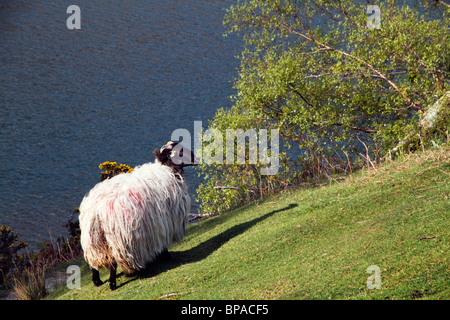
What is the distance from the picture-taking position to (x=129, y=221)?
24.7 feet

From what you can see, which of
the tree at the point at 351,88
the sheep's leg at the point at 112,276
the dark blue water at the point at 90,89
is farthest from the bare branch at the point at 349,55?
the sheep's leg at the point at 112,276

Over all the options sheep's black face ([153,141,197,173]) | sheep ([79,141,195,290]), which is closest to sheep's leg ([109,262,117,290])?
sheep ([79,141,195,290])

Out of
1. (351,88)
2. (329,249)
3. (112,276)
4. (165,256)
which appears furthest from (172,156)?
(351,88)

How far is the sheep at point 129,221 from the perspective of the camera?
754cm

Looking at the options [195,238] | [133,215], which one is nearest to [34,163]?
[195,238]

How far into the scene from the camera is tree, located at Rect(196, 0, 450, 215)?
46.1 ft

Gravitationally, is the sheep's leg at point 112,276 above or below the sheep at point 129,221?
below

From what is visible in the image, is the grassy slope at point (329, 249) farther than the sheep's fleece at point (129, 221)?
No

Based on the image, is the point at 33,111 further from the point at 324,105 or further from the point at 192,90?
the point at 324,105

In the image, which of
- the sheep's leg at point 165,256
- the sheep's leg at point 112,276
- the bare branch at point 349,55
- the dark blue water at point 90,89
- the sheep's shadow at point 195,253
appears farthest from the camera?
the dark blue water at point 90,89

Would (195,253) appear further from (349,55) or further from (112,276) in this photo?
(349,55)

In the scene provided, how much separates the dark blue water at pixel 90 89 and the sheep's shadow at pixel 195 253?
7.81m

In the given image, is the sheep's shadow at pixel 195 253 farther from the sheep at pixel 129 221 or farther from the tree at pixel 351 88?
the tree at pixel 351 88

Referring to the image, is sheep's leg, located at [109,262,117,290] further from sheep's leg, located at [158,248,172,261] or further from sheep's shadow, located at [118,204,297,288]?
sheep's leg, located at [158,248,172,261]
